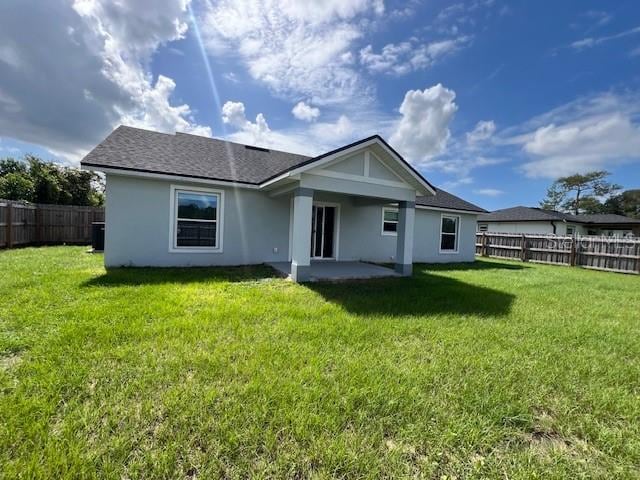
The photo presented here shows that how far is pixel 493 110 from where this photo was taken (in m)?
15.1

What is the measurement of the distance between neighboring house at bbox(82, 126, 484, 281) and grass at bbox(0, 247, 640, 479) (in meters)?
3.00

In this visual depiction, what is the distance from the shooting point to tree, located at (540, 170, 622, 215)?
4278cm

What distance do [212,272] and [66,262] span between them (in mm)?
4824

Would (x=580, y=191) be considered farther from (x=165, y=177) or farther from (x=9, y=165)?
(x=9, y=165)

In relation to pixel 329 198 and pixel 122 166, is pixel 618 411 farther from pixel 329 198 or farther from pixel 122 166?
pixel 122 166

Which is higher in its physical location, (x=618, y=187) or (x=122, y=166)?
(x=618, y=187)

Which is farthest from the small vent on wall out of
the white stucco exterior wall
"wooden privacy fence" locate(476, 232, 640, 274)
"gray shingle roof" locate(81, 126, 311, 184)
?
"wooden privacy fence" locate(476, 232, 640, 274)

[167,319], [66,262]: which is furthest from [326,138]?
[167,319]

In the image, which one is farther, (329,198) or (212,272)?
(329,198)

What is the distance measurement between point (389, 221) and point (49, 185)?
21.1 metres

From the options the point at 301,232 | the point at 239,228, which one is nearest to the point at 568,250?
the point at 301,232

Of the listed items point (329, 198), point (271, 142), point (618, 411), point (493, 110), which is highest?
point (493, 110)

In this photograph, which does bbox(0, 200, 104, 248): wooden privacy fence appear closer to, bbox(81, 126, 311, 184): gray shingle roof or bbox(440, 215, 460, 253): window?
bbox(81, 126, 311, 184): gray shingle roof

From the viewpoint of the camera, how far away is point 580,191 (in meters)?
44.4
